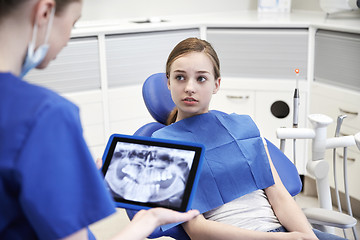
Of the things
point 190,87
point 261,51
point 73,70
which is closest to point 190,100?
point 190,87

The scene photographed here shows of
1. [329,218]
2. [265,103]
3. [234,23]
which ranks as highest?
[234,23]

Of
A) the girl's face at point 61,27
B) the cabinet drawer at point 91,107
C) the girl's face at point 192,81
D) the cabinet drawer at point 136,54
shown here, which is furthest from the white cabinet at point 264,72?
the girl's face at point 61,27

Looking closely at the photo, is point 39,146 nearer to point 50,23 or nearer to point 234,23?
point 50,23

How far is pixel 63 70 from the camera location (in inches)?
107

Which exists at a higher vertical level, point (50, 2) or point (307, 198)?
point (50, 2)

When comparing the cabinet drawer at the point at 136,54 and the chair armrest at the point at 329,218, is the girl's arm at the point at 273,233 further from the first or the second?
the cabinet drawer at the point at 136,54

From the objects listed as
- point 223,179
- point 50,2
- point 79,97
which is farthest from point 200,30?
point 50,2

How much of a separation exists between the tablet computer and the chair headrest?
62cm

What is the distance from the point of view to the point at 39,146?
0.68m

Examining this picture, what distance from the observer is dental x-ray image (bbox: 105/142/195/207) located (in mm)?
1134

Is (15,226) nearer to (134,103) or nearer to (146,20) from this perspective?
(134,103)

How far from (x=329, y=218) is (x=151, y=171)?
29.1 inches

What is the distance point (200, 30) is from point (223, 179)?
1617 millimetres

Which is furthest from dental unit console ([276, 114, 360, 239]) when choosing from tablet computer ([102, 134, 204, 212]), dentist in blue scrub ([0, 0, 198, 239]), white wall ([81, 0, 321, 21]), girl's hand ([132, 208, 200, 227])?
white wall ([81, 0, 321, 21])
